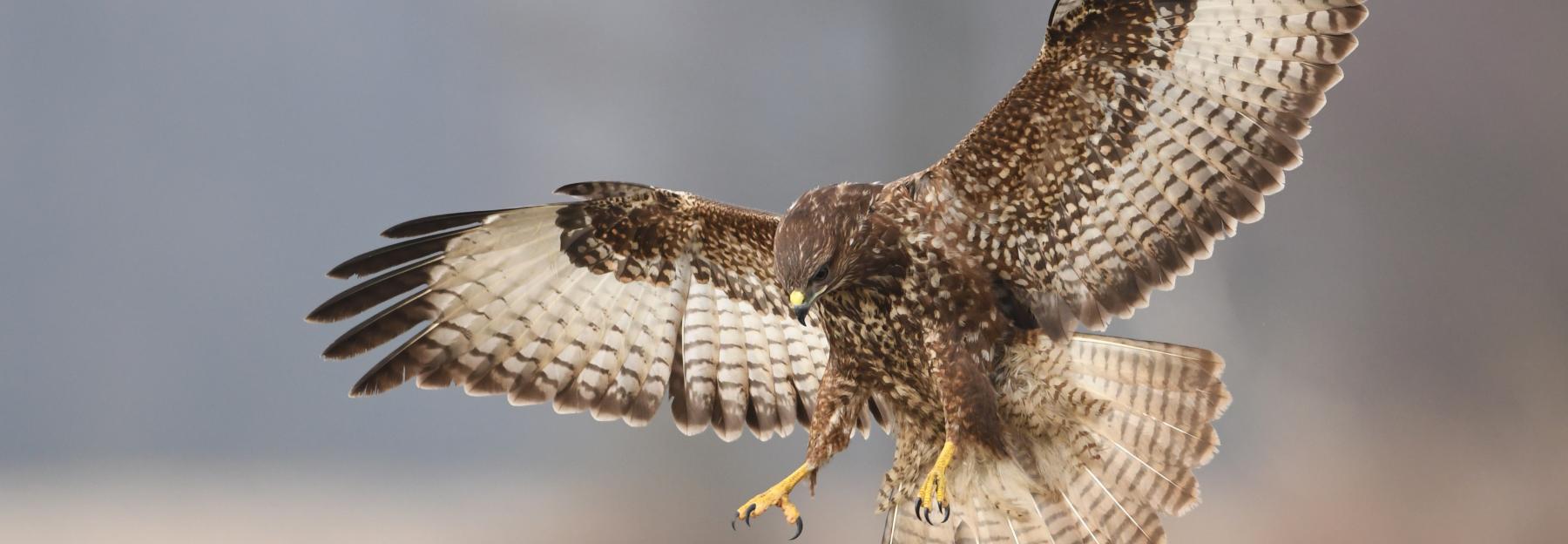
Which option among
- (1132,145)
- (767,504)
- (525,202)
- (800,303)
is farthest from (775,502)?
(525,202)

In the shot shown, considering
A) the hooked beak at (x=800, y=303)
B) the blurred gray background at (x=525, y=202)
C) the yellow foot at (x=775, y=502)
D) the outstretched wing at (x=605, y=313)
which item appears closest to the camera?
the hooked beak at (x=800, y=303)

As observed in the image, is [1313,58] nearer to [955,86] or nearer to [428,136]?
[955,86]

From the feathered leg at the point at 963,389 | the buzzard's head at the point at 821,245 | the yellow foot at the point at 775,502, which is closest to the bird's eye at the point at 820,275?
the buzzard's head at the point at 821,245

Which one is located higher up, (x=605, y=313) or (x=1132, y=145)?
(x=1132, y=145)

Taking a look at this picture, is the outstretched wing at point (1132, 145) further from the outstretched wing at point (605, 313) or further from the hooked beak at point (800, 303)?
the outstretched wing at point (605, 313)

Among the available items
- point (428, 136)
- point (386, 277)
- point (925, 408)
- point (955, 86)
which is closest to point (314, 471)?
point (428, 136)

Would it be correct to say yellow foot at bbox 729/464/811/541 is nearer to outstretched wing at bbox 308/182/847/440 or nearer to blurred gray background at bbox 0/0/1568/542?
outstretched wing at bbox 308/182/847/440

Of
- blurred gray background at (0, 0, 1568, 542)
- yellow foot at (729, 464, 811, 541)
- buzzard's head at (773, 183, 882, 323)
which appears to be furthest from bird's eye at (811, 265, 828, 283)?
blurred gray background at (0, 0, 1568, 542)

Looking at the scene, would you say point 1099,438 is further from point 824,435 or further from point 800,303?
point 800,303
